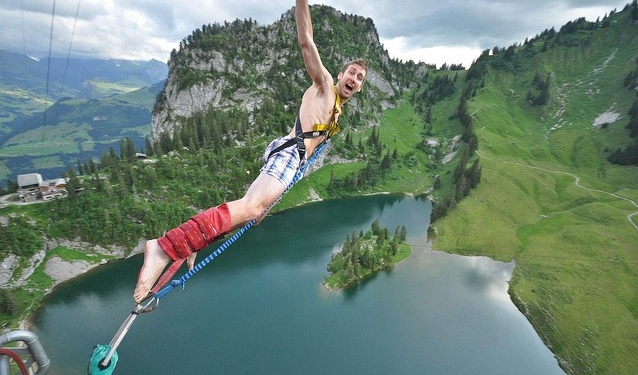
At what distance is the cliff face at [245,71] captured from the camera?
4168 inches

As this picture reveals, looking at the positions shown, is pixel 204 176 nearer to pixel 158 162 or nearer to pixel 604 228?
pixel 158 162

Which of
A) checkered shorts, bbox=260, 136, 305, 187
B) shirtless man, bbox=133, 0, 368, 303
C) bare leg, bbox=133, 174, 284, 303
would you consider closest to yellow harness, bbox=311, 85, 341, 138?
shirtless man, bbox=133, 0, 368, 303

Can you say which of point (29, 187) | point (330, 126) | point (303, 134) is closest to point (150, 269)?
point (303, 134)

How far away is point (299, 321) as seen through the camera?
1507 inches

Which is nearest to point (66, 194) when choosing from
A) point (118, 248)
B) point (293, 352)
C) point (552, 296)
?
point (118, 248)

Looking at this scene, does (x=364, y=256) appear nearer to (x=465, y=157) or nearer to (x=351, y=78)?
(x=351, y=78)

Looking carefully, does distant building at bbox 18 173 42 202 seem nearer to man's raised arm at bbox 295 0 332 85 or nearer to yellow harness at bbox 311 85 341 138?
yellow harness at bbox 311 85 341 138

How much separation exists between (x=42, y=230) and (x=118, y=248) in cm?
1041

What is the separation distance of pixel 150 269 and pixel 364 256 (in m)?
48.0

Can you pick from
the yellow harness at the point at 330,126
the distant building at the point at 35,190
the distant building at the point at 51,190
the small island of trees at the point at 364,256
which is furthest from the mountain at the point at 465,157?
the yellow harness at the point at 330,126

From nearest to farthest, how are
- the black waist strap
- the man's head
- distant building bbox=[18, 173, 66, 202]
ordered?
the black waist strap < the man's head < distant building bbox=[18, 173, 66, 202]

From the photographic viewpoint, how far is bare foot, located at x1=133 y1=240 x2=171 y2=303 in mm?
3480

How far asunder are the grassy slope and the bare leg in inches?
1839

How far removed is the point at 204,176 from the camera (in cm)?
6862
